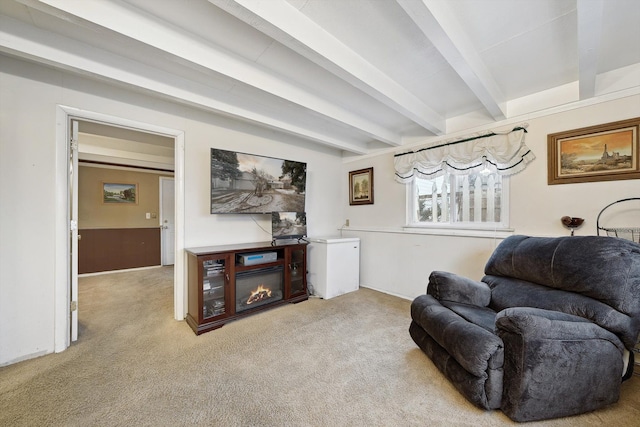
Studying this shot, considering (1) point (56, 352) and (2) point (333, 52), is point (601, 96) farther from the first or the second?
(1) point (56, 352)

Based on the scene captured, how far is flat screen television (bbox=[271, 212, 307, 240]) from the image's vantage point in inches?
120

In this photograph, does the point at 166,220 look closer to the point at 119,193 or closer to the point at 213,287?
the point at 119,193

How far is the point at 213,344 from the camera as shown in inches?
83.8

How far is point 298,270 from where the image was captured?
130 inches

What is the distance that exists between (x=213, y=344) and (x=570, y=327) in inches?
99.8

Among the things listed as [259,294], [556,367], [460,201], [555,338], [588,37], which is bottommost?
[259,294]

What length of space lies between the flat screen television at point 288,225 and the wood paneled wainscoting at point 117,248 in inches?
140

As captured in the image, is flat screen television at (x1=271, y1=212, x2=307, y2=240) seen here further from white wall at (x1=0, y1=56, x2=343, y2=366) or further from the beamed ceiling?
white wall at (x1=0, y1=56, x2=343, y2=366)

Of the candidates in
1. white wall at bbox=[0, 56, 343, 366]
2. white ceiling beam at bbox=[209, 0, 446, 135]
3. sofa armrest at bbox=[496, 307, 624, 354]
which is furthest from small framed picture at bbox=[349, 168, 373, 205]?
white wall at bbox=[0, 56, 343, 366]

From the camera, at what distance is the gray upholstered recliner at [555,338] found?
1301 mm

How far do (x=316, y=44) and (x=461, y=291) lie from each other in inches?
86.9

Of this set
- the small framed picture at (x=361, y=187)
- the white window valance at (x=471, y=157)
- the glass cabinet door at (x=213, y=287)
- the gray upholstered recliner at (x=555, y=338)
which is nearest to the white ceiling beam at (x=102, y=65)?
the glass cabinet door at (x=213, y=287)

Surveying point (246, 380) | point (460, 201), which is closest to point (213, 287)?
point (246, 380)

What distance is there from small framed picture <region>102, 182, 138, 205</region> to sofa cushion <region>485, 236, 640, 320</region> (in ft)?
20.2
